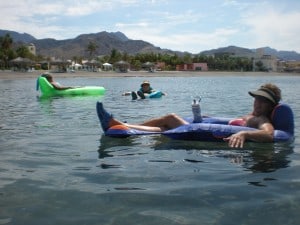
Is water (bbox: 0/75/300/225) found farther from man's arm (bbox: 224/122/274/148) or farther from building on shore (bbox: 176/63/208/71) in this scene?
building on shore (bbox: 176/63/208/71)

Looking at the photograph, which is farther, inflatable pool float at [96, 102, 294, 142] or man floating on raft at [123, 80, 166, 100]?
man floating on raft at [123, 80, 166, 100]

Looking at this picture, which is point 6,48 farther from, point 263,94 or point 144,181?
point 144,181

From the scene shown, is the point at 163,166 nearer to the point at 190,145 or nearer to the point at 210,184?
the point at 210,184

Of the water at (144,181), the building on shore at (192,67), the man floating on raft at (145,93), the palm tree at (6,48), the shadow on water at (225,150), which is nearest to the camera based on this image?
the water at (144,181)

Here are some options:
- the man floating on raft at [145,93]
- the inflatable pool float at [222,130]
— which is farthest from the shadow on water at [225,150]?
the man floating on raft at [145,93]

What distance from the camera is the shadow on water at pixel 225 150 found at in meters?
6.22

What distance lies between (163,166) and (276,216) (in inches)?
86.6

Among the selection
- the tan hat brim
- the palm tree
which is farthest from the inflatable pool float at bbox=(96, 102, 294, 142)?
the palm tree

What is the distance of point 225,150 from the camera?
706 cm

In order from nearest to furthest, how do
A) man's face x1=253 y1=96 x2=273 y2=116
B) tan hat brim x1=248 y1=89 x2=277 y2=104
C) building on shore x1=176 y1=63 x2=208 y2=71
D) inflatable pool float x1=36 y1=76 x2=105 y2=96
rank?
tan hat brim x1=248 y1=89 x2=277 y2=104, man's face x1=253 y1=96 x2=273 y2=116, inflatable pool float x1=36 y1=76 x2=105 y2=96, building on shore x1=176 y1=63 x2=208 y2=71

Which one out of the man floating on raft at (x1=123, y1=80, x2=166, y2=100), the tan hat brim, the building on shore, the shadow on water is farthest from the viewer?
the building on shore

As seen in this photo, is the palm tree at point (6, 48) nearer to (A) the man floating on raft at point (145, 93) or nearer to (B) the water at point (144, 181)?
(A) the man floating on raft at point (145, 93)

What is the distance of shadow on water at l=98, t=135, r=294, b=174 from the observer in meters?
6.22

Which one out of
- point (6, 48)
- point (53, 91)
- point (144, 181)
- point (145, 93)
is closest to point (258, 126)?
point (144, 181)
